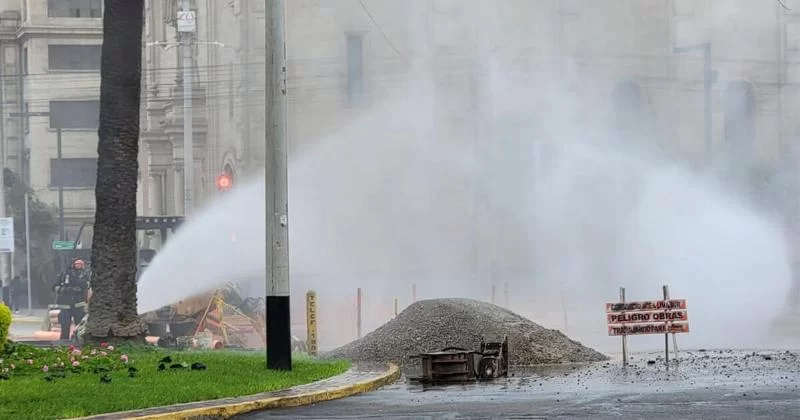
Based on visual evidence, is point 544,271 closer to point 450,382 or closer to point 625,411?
point 450,382

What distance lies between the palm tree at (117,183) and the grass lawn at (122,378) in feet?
2.62

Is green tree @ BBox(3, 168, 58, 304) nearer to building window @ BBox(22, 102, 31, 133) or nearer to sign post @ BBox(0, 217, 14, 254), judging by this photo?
building window @ BBox(22, 102, 31, 133)

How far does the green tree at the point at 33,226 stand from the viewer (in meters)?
74.4

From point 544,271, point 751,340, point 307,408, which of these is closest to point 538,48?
point 544,271

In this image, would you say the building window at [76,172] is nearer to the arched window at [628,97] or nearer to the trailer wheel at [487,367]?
the arched window at [628,97]

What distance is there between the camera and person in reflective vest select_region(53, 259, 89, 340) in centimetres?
3609

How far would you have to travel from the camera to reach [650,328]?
2361 cm

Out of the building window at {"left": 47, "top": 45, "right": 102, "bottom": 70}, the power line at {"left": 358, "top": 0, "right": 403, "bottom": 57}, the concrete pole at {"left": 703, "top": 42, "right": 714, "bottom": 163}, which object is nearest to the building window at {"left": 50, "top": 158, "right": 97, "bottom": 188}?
the building window at {"left": 47, "top": 45, "right": 102, "bottom": 70}

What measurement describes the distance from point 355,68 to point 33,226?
3046 centimetres

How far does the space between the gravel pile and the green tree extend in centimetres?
4929

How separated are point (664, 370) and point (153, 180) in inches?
1842

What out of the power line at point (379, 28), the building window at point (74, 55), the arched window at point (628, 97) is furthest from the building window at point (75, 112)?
the arched window at point (628, 97)

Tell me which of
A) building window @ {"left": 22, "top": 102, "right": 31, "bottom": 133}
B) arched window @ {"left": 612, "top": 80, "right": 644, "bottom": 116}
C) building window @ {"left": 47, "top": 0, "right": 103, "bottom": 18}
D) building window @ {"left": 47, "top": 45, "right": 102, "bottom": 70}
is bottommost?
arched window @ {"left": 612, "top": 80, "right": 644, "bottom": 116}

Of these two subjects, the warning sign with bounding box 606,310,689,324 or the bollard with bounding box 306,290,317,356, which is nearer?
the warning sign with bounding box 606,310,689,324
